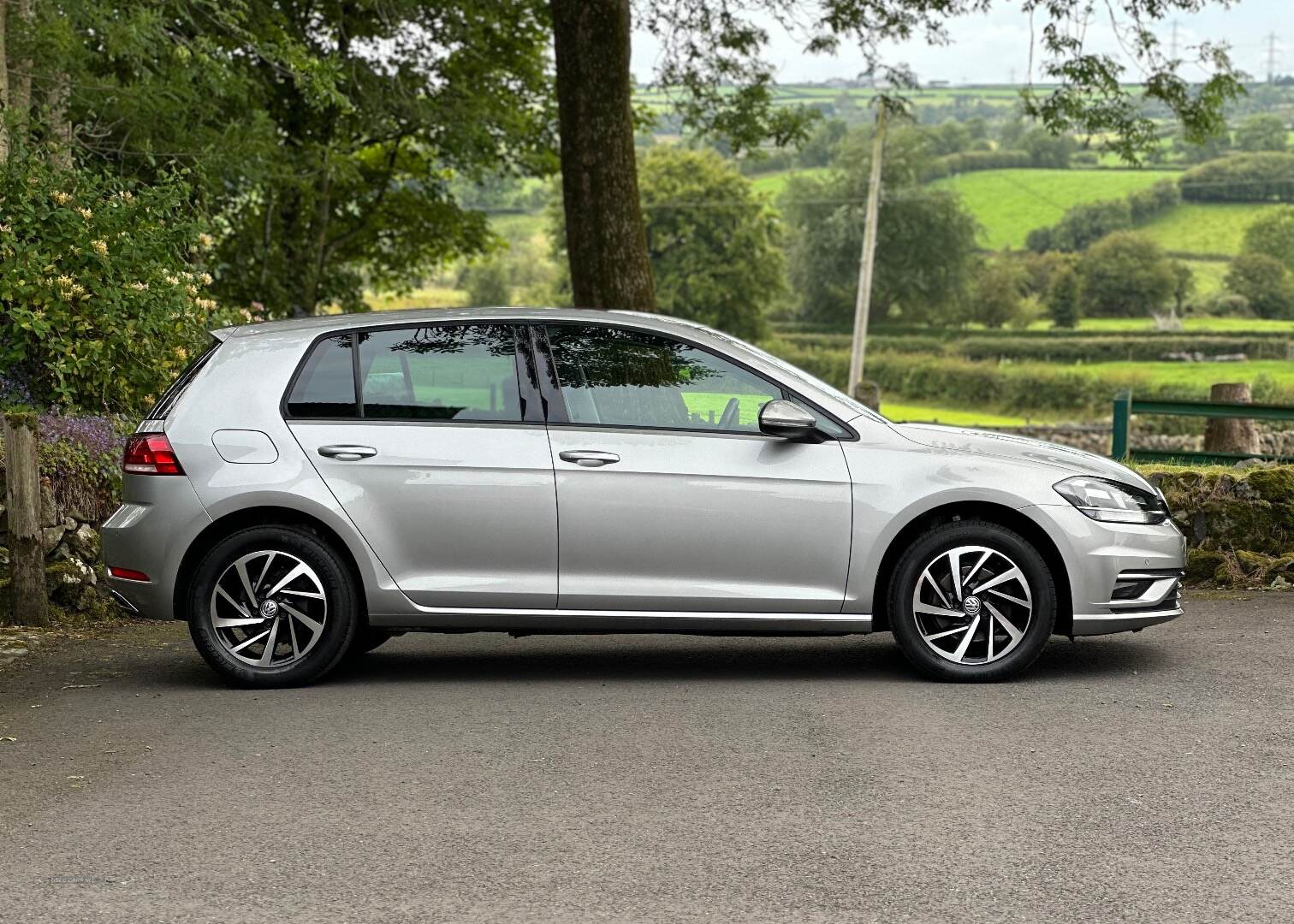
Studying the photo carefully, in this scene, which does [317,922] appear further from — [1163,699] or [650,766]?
[1163,699]

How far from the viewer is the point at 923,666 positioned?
7.72 m

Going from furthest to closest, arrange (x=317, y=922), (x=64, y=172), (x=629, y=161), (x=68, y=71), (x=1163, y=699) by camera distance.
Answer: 1. (x=68, y=71)
2. (x=629, y=161)
3. (x=64, y=172)
4. (x=1163, y=699)
5. (x=317, y=922)

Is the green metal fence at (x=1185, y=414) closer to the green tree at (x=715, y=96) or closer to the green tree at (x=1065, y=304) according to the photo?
the green tree at (x=715, y=96)

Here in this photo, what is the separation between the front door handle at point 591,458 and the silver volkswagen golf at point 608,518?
0.01 meters

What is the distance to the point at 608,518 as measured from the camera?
302 inches

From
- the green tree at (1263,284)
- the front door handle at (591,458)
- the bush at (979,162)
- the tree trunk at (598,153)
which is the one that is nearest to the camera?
the front door handle at (591,458)

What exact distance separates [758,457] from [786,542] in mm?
402

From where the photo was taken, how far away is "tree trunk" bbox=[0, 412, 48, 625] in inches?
370

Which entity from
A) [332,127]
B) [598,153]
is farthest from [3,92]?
[332,127]

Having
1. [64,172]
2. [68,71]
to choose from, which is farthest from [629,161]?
[68,71]

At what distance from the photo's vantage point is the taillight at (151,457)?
307 inches

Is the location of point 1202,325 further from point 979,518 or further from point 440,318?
point 440,318

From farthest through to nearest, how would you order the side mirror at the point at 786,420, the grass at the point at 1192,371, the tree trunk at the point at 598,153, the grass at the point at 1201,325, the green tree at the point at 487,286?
the green tree at the point at 487,286 < the grass at the point at 1201,325 < the grass at the point at 1192,371 < the tree trunk at the point at 598,153 < the side mirror at the point at 786,420

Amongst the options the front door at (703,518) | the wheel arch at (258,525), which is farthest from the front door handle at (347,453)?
the front door at (703,518)
